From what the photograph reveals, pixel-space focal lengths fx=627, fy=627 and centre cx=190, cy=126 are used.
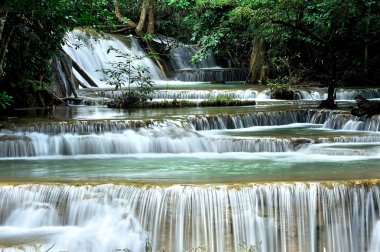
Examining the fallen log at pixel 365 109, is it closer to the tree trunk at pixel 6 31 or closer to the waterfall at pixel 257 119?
the waterfall at pixel 257 119

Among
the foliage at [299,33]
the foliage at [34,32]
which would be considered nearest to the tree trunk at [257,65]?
the foliage at [299,33]

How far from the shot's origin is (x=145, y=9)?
2739 cm

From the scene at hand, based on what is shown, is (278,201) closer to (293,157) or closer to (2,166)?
(293,157)

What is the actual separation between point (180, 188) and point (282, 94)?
11496 mm

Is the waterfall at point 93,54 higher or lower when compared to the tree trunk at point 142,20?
lower

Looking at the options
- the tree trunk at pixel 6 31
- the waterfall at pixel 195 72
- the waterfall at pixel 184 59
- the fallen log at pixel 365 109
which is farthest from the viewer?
the waterfall at pixel 184 59

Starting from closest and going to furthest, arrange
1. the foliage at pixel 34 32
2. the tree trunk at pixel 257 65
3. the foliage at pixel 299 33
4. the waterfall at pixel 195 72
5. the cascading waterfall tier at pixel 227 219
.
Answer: the cascading waterfall tier at pixel 227 219, the foliage at pixel 34 32, the foliage at pixel 299 33, the tree trunk at pixel 257 65, the waterfall at pixel 195 72

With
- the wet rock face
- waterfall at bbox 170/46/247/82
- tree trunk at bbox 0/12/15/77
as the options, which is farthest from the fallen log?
waterfall at bbox 170/46/247/82

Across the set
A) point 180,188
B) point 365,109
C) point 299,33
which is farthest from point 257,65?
point 180,188

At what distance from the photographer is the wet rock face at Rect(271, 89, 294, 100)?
18828 mm

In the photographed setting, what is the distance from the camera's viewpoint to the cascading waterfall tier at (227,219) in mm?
7719

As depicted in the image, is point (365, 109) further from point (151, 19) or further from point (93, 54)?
point (151, 19)

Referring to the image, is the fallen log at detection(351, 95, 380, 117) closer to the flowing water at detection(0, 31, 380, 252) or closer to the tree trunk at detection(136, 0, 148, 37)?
the flowing water at detection(0, 31, 380, 252)

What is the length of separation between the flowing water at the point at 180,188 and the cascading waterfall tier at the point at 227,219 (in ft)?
0.04
